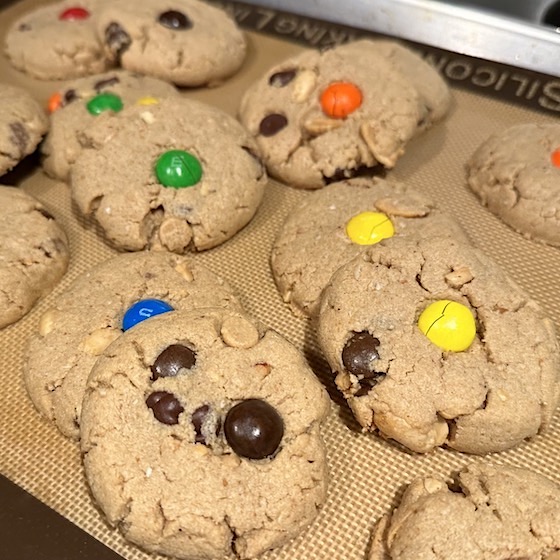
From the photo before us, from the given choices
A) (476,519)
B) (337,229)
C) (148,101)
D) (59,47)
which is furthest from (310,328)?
(59,47)

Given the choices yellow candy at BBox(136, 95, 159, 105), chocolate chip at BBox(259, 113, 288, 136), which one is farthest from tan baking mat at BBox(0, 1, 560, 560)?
yellow candy at BBox(136, 95, 159, 105)

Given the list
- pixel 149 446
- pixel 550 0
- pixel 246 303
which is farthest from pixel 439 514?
pixel 550 0

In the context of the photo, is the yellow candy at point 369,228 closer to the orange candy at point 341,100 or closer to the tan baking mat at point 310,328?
the tan baking mat at point 310,328

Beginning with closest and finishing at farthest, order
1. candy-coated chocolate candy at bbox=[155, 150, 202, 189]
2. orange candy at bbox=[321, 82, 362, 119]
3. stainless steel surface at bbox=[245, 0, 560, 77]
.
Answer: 1. candy-coated chocolate candy at bbox=[155, 150, 202, 189]
2. orange candy at bbox=[321, 82, 362, 119]
3. stainless steel surface at bbox=[245, 0, 560, 77]

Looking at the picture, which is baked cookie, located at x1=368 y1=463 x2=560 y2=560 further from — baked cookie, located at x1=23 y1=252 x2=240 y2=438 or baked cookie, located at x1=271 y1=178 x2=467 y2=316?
baked cookie, located at x1=23 y1=252 x2=240 y2=438

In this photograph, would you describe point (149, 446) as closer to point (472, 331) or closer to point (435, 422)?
point (435, 422)

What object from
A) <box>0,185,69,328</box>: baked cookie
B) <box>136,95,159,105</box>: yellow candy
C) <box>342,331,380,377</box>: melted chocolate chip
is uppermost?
<box>342,331,380,377</box>: melted chocolate chip

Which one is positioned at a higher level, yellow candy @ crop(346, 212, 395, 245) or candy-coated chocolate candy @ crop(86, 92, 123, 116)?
yellow candy @ crop(346, 212, 395, 245)
